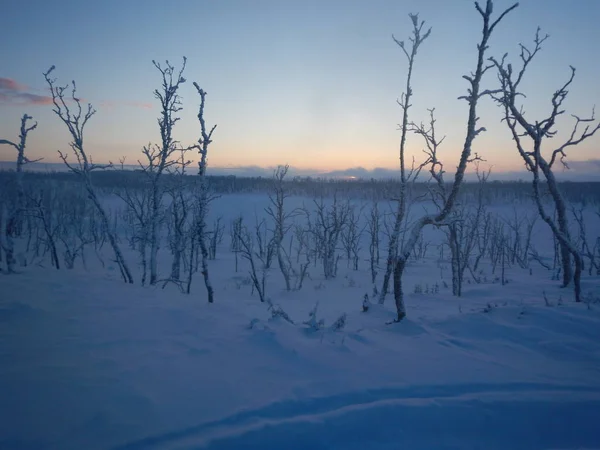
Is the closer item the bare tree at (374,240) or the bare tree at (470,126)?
the bare tree at (470,126)

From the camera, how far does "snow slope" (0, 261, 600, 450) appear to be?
321cm

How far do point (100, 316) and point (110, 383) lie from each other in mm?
2484

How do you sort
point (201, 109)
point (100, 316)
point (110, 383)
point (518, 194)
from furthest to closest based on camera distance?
point (518, 194)
point (201, 109)
point (100, 316)
point (110, 383)

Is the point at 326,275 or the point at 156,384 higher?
the point at 156,384

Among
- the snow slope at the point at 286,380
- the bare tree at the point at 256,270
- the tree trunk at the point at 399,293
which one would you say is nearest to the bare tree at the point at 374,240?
the bare tree at the point at 256,270

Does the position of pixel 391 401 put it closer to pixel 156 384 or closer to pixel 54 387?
pixel 156 384

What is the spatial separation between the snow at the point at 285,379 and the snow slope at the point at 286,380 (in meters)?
0.02

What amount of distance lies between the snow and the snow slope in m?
0.02

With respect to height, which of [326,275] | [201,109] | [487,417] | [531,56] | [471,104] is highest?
[531,56]

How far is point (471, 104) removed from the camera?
5.87 meters

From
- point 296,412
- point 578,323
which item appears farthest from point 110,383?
point 578,323

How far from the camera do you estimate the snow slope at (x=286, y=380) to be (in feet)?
10.5

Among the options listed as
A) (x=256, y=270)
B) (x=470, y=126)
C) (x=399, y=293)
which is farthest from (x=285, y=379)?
(x=256, y=270)

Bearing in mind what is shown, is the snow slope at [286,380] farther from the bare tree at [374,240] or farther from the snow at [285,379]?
the bare tree at [374,240]
